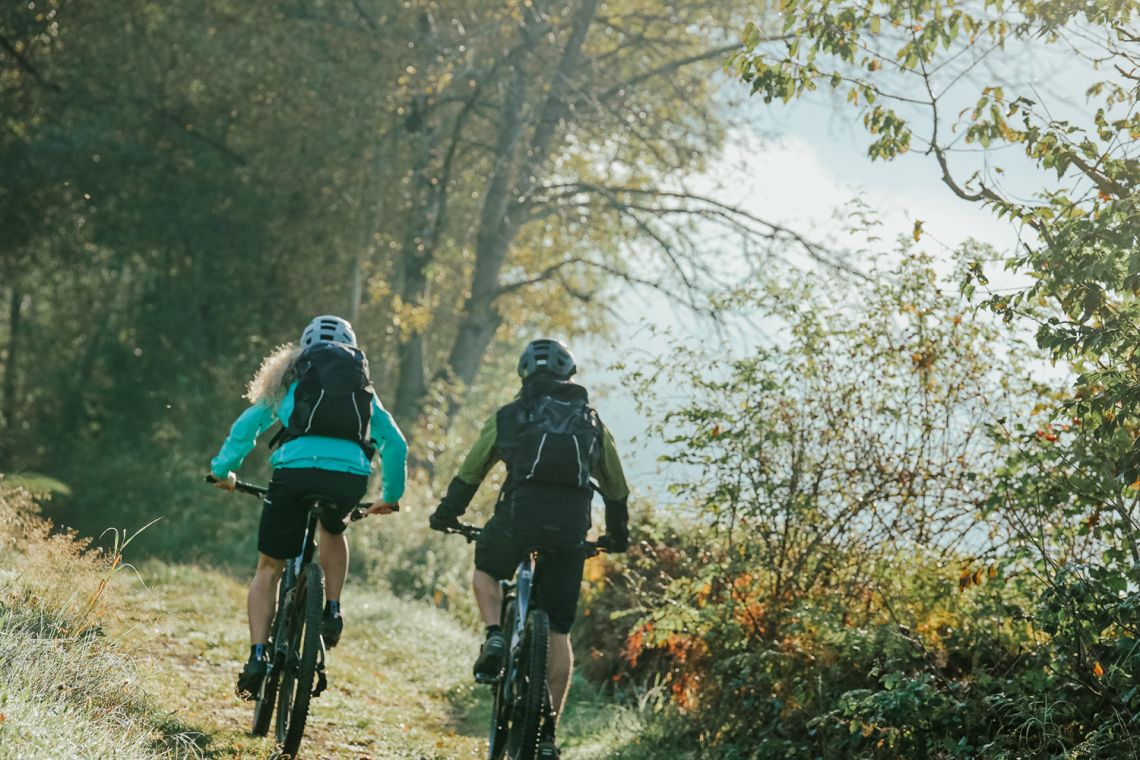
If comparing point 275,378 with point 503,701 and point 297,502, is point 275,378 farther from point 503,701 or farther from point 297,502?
point 503,701

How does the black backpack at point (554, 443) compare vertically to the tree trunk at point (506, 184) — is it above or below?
below

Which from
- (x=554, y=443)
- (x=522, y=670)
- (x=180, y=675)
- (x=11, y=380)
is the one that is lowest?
(x=180, y=675)

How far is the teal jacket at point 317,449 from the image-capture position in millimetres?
6254

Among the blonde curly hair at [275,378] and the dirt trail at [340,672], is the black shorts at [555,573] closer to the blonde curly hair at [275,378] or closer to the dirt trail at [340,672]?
the blonde curly hair at [275,378]

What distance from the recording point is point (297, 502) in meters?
6.31

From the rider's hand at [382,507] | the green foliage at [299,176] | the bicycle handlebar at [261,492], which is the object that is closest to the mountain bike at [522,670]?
the rider's hand at [382,507]

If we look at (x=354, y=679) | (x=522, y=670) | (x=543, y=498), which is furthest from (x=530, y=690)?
(x=354, y=679)

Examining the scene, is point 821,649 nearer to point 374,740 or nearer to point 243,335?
point 374,740

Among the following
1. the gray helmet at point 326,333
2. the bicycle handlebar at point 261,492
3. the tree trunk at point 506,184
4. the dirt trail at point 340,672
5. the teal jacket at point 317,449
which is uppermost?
the tree trunk at point 506,184

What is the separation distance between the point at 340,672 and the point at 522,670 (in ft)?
12.6

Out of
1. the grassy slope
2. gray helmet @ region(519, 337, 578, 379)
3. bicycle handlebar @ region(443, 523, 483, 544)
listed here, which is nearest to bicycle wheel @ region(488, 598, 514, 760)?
bicycle handlebar @ region(443, 523, 483, 544)

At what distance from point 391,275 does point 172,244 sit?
14.3 ft

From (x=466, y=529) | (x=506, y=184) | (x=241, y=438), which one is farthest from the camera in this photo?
(x=506, y=184)

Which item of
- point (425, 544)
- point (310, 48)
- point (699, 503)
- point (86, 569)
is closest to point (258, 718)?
point (86, 569)
